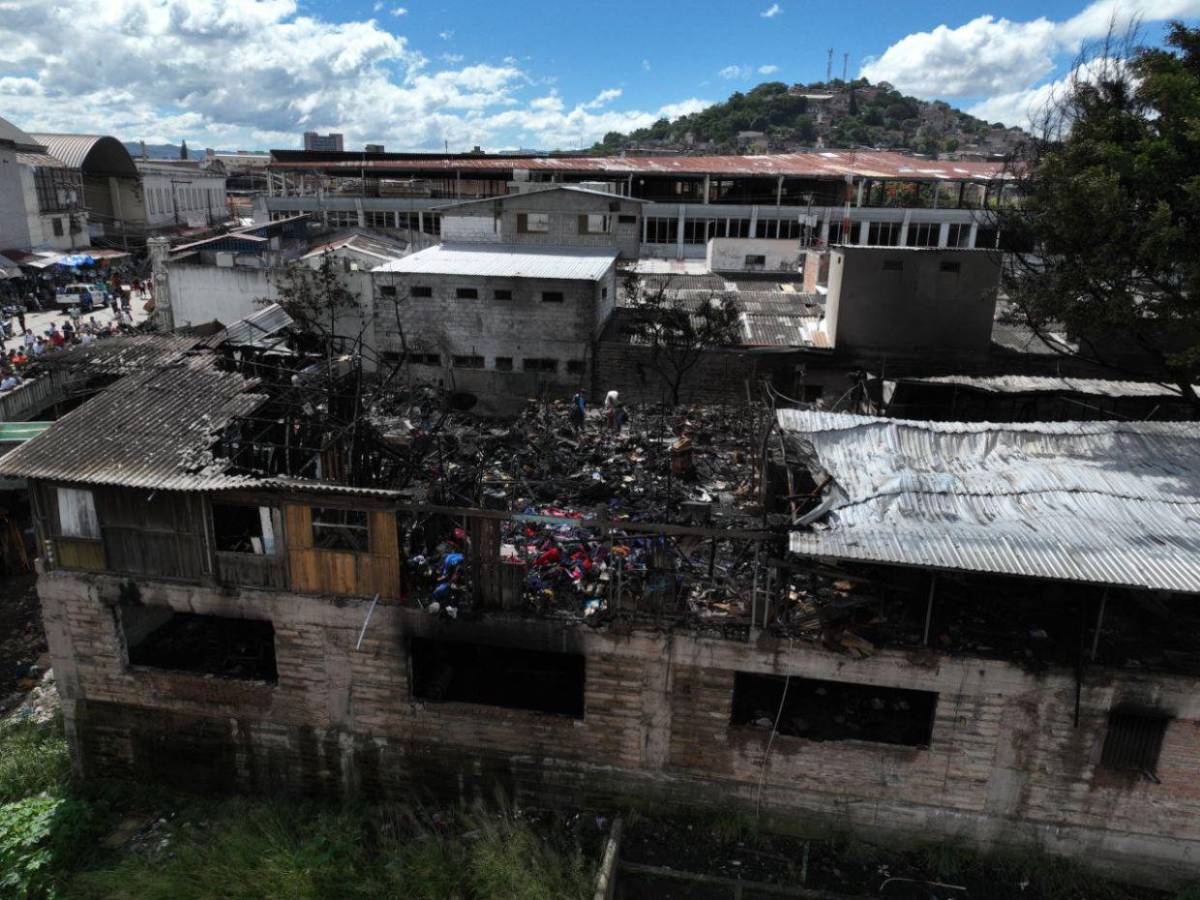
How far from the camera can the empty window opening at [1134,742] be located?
11031mm

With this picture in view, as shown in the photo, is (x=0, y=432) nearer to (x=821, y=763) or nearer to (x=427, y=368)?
(x=427, y=368)

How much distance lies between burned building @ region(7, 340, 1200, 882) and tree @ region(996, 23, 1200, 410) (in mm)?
3111

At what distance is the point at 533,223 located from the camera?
3172 centimetres

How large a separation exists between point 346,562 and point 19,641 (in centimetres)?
1107

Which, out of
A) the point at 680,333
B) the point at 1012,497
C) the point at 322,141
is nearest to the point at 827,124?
the point at 322,141

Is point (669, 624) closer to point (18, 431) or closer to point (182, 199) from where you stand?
point (18, 431)

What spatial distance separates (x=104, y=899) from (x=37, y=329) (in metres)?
30.8

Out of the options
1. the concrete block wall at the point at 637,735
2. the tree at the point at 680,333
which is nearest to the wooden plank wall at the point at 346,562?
the concrete block wall at the point at 637,735

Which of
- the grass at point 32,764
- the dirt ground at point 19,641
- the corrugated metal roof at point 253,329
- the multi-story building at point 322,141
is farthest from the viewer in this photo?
the multi-story building at point 322,141

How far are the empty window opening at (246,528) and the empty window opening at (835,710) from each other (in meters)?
7.37

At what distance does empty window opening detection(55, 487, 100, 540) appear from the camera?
495 inches

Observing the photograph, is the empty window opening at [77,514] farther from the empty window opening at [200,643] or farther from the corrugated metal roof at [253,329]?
the corrugated metal roof at [253,329]

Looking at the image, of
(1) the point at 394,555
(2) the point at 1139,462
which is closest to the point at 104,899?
(1) the point at 394,555

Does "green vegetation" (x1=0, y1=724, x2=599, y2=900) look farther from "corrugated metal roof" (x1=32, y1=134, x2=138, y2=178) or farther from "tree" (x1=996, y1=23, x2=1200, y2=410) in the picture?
"corrugated metal roof" (x1=32, y1=134, x2=138, y2=178)
